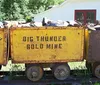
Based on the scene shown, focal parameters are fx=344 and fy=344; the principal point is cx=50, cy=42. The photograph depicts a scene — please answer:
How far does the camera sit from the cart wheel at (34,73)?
869cm

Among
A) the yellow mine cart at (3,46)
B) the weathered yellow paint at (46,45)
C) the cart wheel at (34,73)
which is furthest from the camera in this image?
the cart wheel at (34,73)

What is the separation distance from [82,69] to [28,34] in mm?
2059

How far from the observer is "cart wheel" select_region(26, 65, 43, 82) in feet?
28.5

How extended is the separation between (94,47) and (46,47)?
4.05 feet

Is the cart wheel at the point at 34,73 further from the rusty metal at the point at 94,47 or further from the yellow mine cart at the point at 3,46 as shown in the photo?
the rusty metal at the point at 94,47

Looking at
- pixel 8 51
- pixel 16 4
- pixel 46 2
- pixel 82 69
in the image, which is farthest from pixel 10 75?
pixel 46 2

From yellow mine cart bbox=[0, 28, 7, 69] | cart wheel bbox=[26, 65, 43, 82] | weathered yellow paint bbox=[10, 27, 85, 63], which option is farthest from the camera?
cart wheel bbox=[26, 65, 43, 82]

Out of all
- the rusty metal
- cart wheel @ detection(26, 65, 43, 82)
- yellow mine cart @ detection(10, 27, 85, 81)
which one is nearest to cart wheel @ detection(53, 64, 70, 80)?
yellow mine cart @ detection(10, 27, 85, 81)

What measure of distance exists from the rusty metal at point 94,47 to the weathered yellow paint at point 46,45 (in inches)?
8.2

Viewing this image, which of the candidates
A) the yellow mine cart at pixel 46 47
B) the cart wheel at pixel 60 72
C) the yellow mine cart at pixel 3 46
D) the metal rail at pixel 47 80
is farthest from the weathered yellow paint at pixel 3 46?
the cart wheel at pixel 60 72

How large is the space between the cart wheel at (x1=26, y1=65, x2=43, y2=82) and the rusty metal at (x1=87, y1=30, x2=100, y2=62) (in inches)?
50.7

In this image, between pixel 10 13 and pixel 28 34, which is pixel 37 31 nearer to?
pixel 28 34

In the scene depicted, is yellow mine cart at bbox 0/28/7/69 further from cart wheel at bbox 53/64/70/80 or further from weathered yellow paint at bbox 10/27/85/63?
cart wheel at bbox 53/64/70/80

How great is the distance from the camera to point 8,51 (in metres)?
8.61
